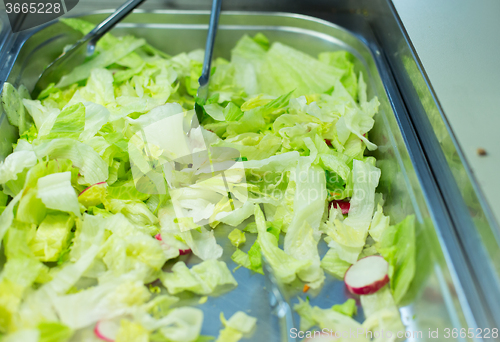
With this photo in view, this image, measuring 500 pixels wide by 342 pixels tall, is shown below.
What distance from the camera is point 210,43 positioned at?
4.32 feet

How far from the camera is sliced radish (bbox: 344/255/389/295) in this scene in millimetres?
837

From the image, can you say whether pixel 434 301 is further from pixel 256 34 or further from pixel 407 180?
pixel 256 34

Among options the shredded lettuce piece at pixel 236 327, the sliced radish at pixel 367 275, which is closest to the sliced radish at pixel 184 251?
the shredded lettuce piece at pixel 236 327

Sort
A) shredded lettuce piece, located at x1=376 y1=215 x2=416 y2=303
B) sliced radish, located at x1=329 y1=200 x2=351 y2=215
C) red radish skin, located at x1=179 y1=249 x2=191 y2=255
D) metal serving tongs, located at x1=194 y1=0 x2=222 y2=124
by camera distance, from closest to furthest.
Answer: shredded lettuce piece, located at x1=376 y1=215 x2=416 y2=303
red radish skin, located at x1=179 y1=249 x2=191 y2=255
sliced radish, located at x1=329 y1=200 x2=351 y2=215
metal serving tongs, located at x1=194 y1=0 x2=222 y2=124

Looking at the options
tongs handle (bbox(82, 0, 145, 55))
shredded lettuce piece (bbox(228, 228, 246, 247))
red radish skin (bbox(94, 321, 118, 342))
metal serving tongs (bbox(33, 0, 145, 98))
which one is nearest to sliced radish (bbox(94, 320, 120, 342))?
red radish skin (bbox(94, 321, 118, 342))

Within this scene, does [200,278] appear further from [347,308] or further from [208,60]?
[208,60]

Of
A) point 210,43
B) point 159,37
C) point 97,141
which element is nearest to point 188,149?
point 97,141

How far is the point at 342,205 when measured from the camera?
3.43 feet

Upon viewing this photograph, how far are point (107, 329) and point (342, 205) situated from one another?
2.40ft

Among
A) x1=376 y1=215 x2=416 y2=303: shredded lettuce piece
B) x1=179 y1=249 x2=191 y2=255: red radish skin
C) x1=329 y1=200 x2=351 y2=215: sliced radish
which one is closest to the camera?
x1=376 y1=215 x2=416 y2=303: shredded lettuce piece

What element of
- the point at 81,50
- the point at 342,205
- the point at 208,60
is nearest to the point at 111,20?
the point at 81,50

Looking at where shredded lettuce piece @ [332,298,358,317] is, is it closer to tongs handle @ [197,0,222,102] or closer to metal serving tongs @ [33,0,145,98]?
tongs handle @ [197,0,222,102]

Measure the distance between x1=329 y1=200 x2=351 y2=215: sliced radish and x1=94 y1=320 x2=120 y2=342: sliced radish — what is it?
67 centimetres

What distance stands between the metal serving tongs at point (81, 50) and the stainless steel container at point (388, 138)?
0.05 metres
